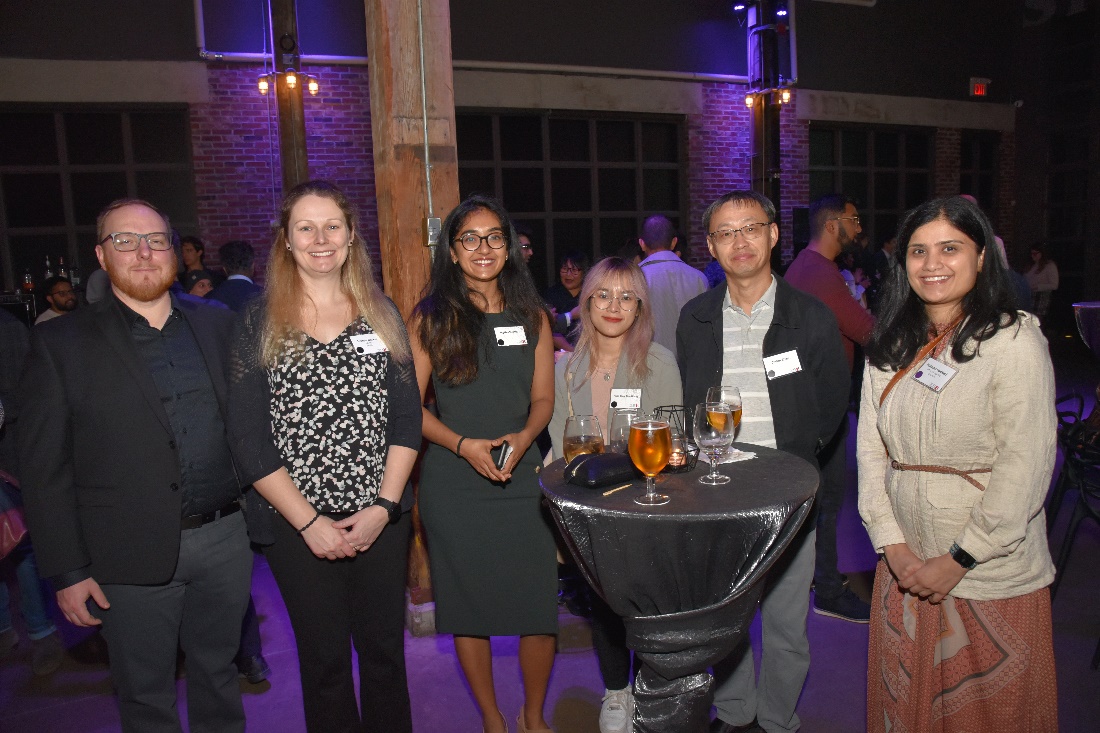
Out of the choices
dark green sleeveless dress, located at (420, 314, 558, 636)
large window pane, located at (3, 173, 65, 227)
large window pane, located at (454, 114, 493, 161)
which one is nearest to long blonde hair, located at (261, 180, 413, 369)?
dark green sleeveless dress, located at (420, 314, 558, 636)

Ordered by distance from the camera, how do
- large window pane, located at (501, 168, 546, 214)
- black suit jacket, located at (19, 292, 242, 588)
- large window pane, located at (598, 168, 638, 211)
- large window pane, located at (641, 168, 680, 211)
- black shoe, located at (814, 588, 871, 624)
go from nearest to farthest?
1. black suit jacket, located at (19, 292, 242, 588)
2. black shoe, located at (814, 588, 871, 624)
3. large window pane, located at (501, 168, 546, 214)
4. large window pane, located at (598, 168, 638, 211)
5. large window pane, located at (641, 168, 680, 211)

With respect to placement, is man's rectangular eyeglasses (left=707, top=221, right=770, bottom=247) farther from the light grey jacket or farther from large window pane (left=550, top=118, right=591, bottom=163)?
large window pane (left=550, top=118, right=591, bottom=163)

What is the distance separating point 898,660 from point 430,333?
5.18 feet

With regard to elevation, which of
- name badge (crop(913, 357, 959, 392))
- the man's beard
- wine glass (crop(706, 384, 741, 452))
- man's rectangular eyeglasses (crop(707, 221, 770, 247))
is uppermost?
man's rectangular eyeglasses (crop(707, 221, 770, 247))

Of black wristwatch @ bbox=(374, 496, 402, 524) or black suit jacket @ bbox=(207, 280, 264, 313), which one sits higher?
black suit jacket @ bbox=(207, 280, 264, 313)

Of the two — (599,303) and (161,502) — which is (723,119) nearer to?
(599,303)

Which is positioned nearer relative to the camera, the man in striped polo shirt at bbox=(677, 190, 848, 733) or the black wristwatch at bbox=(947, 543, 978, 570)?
the black wristwatch at bbox=(947, 543, 978, 570)

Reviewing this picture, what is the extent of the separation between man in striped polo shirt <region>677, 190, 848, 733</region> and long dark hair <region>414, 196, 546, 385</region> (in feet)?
1.83

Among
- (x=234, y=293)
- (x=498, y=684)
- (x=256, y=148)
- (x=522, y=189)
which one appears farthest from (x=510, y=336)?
(x=522, y=189)

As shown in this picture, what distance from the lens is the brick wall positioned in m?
7.52

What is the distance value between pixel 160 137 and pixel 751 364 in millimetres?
7334

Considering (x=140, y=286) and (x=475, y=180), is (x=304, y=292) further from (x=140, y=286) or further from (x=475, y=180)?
(x=475, y=180)

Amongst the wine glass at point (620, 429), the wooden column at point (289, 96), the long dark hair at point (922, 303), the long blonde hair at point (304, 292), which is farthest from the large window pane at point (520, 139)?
the wine glass at point (620, 429)

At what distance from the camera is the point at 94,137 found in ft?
24.4
